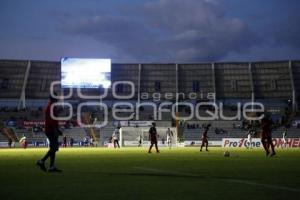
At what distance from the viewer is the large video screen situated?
78.2 metres

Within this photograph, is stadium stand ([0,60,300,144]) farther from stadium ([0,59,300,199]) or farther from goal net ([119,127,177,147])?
goal net ([119,127,177,147])

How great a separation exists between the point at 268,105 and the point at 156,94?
19661 mm

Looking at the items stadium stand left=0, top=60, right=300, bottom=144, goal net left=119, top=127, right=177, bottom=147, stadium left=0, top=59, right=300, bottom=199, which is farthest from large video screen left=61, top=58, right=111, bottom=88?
goal net left=119, top=127, right=177, bottom=147

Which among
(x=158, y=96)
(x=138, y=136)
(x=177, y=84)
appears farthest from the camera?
(x=158, y=96)

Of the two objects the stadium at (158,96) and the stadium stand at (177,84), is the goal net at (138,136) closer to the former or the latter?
the stadium at (158,96)

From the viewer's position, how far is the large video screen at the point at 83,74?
78.2 metres

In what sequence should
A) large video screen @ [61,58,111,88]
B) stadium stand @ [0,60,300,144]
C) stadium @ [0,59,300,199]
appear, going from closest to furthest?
large video screen @ [61,58,111,88] < stadium @ [0,59,300,199] < stadium stand @ [0,60,300,144]

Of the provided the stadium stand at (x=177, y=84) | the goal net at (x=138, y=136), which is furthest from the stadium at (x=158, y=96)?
the goal net at (x=138, y=136)

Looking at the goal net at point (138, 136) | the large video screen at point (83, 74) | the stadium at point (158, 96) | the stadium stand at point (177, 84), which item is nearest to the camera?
the goal net at point (138, 136)

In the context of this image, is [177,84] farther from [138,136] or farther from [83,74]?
[138,136]

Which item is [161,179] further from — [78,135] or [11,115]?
[11,115]

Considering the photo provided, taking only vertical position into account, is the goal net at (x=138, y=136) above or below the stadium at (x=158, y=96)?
below

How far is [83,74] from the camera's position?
78.4 meters

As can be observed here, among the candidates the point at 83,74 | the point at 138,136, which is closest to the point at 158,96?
the point at 83,74
